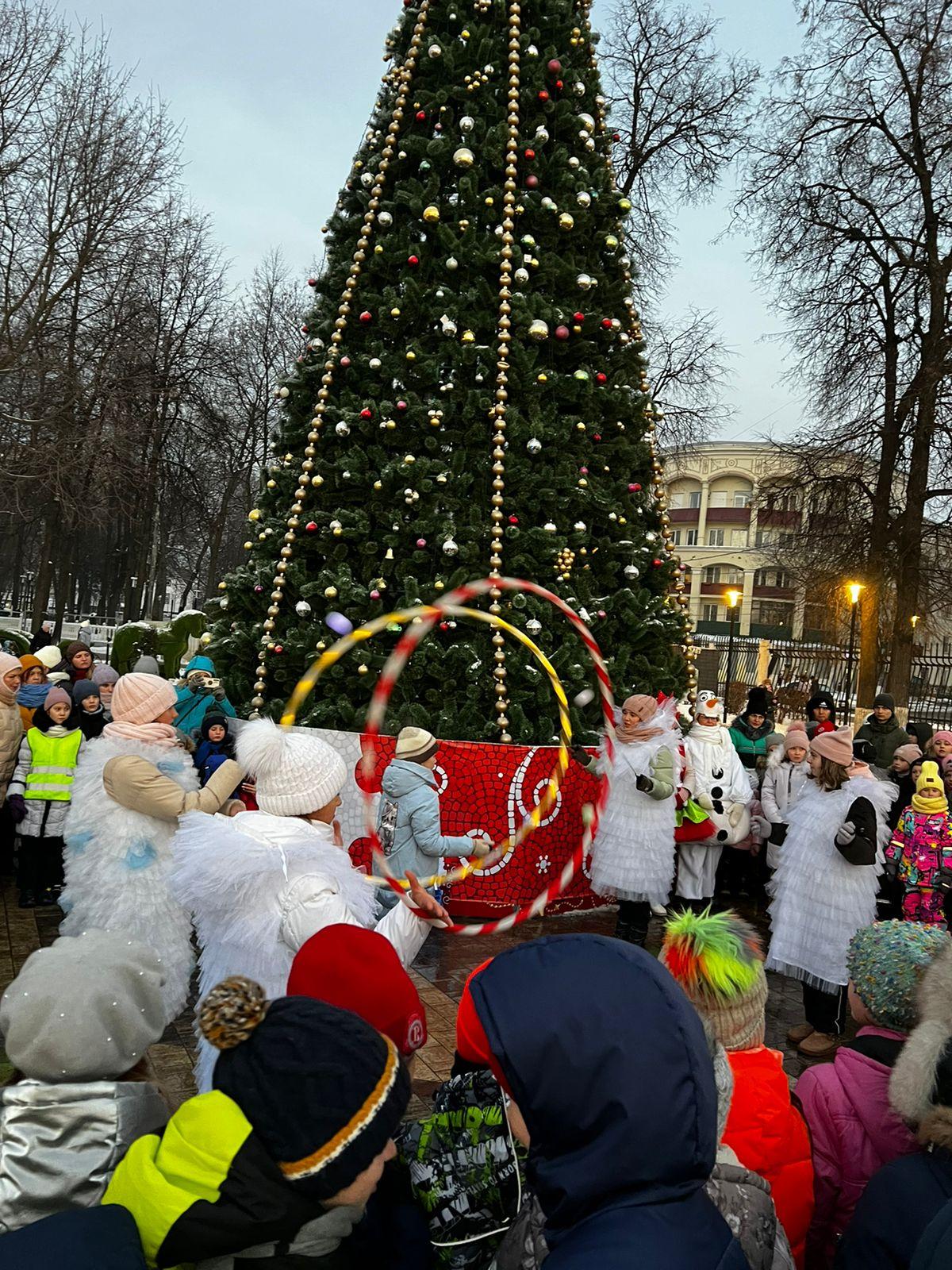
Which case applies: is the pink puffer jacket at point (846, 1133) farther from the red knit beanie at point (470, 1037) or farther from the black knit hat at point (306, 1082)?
the black knit hat at point (306, 1082)

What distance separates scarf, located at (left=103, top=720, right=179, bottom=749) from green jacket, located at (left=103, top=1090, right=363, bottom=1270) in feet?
10.4

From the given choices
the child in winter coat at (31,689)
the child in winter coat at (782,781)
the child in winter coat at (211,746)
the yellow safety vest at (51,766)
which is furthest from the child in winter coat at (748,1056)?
the child in winter coat at (31,689)

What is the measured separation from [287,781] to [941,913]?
15.9ft

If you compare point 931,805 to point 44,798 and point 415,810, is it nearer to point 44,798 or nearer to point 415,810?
point 415,810

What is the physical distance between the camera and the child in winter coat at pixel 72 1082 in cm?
201

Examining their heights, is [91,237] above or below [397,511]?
above

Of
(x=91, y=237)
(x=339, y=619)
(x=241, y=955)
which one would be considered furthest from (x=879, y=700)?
(x=91, y=237)

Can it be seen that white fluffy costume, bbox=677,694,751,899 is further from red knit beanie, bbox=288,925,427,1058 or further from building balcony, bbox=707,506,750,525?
building balcony, bbox=707,506,750,525

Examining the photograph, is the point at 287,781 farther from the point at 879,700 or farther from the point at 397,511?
the point at 879,700

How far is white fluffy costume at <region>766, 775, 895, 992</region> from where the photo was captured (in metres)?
5.77

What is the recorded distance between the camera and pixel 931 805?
6.34m

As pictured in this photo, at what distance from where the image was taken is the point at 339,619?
7309 mm

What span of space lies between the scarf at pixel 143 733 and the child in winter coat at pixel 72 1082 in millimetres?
2635

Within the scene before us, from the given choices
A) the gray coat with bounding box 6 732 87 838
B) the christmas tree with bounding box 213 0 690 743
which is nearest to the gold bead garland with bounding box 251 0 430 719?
the christmas tree with bounding box 213 0 690 743
